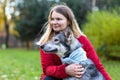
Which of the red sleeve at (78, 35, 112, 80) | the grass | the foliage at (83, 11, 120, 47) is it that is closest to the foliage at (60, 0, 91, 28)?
the foliage at (83, 11, 120, 47)

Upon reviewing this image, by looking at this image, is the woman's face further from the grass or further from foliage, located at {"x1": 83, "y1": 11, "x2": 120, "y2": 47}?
foliage, located at {"x1": 83, "y1": 11, "x2": 120, "y2": 47}

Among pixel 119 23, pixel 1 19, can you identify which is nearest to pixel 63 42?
pixel 119 23

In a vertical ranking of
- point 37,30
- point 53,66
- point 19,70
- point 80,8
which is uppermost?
point 53,66

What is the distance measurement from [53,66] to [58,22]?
0.59 meters

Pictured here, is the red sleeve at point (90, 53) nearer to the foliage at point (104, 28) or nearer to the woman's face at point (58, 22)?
the woman's face at point (58, 22)

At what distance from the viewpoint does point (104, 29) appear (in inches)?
631

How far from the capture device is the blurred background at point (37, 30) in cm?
1150

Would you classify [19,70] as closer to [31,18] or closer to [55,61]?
[55,61]

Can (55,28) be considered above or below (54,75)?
above

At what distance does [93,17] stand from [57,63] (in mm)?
12275

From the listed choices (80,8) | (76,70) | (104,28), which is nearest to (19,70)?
(76,70)

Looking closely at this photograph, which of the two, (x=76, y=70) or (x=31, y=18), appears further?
(x=31, y=18)

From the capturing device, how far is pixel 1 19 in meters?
48.2

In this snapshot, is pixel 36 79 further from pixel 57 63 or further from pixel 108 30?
pixel 108 30
